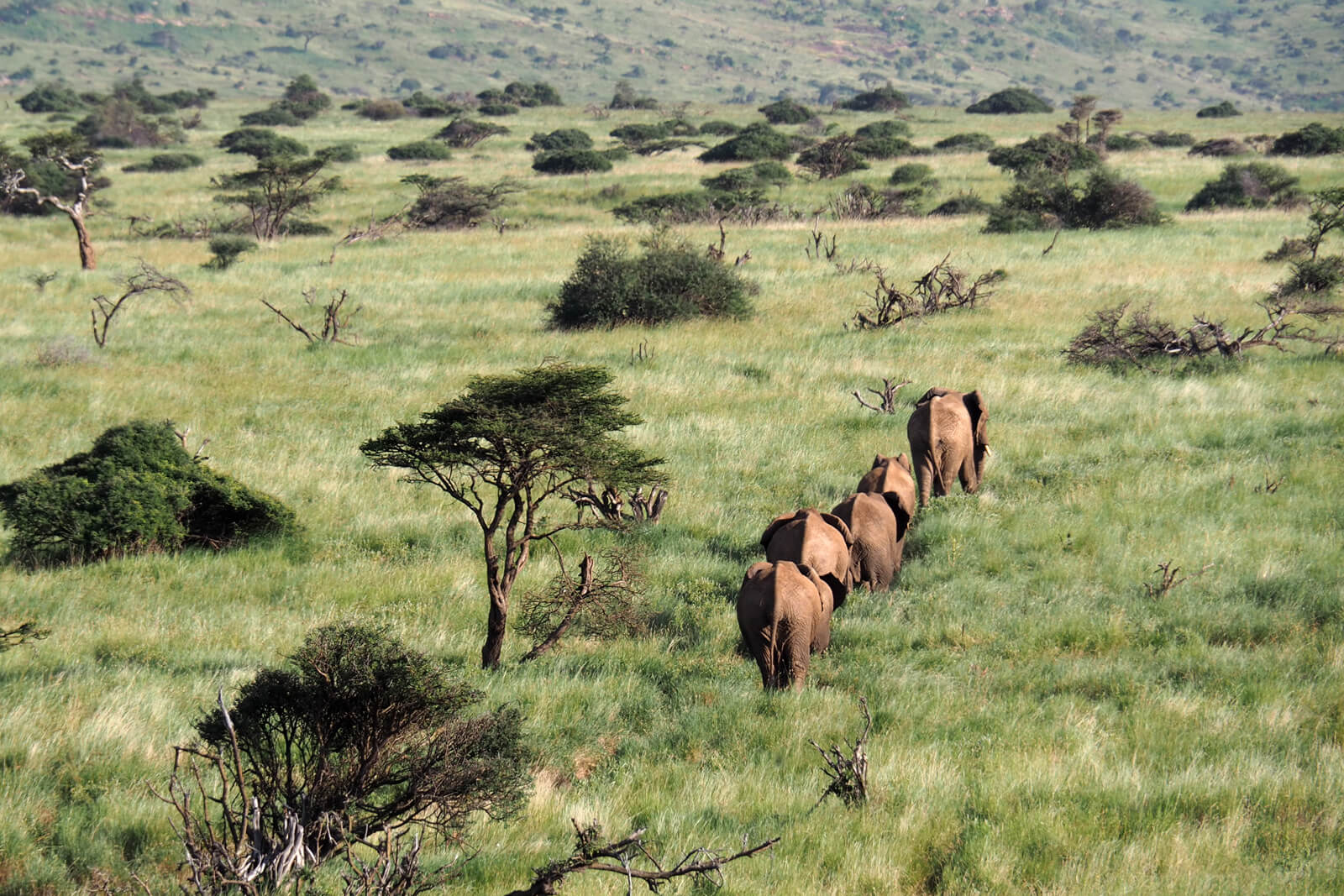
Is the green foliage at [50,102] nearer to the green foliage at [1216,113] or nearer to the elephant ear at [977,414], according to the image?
the green foliage at [1216,113]

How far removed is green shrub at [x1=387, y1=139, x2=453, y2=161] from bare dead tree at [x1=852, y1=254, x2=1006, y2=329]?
3197cm

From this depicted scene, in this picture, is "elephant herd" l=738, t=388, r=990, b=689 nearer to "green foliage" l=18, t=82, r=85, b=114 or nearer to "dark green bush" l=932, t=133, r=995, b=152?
"dark green bush" l=932, t=133, r=995, b=152

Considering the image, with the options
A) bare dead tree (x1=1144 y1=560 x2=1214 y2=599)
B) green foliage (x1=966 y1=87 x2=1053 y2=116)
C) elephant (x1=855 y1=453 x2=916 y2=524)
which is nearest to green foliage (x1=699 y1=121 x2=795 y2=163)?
green foliage (x1=966 y1=87 x2=1053 y2=116)

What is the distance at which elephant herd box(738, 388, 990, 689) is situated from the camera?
7.98 metres

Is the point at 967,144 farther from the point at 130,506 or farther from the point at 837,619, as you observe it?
the point at 130,506

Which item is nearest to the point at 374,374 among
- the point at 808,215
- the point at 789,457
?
the point at 789,457

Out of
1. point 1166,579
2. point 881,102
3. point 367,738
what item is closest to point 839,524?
point 1166,579

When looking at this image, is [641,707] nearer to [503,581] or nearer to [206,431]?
[503,581]

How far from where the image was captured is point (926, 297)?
22.9 metres

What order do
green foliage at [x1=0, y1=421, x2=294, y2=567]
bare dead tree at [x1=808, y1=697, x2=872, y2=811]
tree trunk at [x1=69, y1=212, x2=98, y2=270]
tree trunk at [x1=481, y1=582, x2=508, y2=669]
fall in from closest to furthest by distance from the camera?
bare dead tree at [x1=808, y1=697, x2=872, y2=811] → tree trunk at [x1=481, y1=582, x2=508, y2=669] → green foliage at [x1=0, y1=421, x2=294, y2=567] → tree trunk at [x1=69, y1=212, x2=98, y2=270]

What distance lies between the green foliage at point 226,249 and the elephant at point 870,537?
959 inches

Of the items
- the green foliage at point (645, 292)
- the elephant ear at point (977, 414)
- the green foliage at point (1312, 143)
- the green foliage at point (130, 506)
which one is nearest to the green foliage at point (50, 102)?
the green foliage at point (645, 292)

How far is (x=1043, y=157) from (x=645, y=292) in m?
23.8

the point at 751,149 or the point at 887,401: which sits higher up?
the point at 751,149
